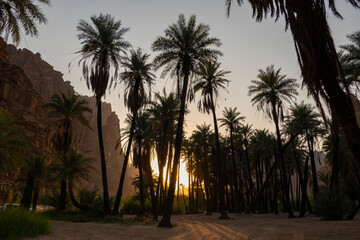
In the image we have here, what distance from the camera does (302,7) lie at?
7.48 meters

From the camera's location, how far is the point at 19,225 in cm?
863

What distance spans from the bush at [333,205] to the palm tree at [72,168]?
2020cm

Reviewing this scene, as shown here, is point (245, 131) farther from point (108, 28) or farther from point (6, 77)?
point (6, 77)

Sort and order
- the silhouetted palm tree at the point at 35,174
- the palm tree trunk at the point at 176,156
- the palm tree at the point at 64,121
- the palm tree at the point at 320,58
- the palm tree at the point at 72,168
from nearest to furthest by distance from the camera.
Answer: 1. the palm tree at the point at 320,58
2. the palm tree trunk at the point at 176,156
3. the silhouetted palm tree at the point at 35,174
4. the palm tree at the point at 72,168
5. the palm tree at the point at 64,121

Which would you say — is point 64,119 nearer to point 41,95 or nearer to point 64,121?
point 64,121

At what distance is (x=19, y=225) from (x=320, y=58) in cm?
1079

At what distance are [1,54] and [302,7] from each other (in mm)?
64777

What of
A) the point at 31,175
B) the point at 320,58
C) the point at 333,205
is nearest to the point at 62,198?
the point at 31,175

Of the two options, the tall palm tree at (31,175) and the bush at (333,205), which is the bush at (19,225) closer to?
the tall palm tree at (31,175)

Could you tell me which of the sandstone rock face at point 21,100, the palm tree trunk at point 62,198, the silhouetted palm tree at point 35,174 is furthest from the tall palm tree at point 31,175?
the sandstone rock face at point 21,100

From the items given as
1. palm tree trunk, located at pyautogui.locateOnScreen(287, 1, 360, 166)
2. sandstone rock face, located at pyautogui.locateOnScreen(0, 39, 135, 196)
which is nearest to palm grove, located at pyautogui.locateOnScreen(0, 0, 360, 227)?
palm tree trunk, located at pyautogui.locateOnScreen(287, 1, 360, 166)

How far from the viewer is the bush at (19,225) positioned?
327 inches

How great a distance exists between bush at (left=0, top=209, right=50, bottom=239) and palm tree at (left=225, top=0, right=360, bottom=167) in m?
9.84

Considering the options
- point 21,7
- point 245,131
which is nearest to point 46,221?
point 21,7
